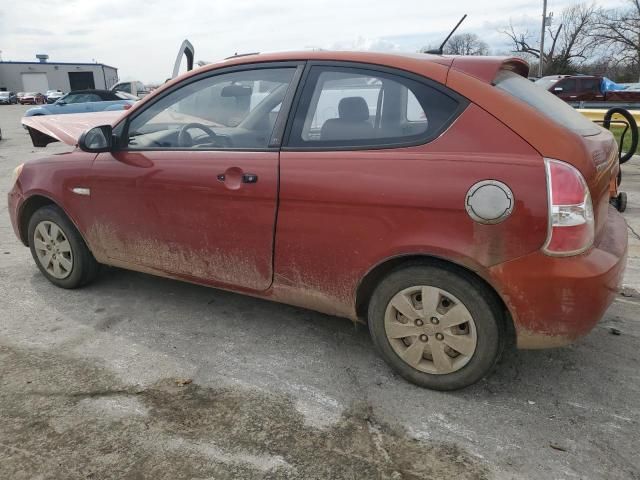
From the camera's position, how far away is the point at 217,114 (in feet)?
10.6

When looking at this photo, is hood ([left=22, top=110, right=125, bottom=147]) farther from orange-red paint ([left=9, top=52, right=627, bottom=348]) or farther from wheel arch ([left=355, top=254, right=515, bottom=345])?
wheel arch ([left=355, top=254, right=515, bottom=345])

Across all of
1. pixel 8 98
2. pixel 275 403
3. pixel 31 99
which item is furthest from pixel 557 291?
pixel 8 98

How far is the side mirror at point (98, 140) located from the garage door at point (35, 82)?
255ft

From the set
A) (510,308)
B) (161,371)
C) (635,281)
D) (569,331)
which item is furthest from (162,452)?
(635,281)

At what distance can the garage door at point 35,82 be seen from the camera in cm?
7019

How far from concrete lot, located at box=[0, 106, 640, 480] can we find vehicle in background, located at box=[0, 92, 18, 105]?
5612 cm

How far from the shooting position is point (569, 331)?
237 cm

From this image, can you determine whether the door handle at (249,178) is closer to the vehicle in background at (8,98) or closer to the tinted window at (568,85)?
the tinted window at (568,85)

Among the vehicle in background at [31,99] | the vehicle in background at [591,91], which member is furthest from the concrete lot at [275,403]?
the vehicle in background at [31,99]

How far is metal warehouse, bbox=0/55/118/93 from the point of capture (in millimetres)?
70500

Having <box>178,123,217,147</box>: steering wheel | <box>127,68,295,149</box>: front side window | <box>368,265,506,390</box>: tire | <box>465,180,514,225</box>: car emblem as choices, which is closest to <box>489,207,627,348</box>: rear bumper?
<box>368,265,506,390</box>: tire

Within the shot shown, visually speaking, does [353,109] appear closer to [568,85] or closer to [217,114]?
[217,114]

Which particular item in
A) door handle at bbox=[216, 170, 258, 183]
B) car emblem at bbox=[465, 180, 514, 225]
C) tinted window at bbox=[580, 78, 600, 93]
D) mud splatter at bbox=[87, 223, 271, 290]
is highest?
tinted window at bbox=[580, 78, 600, 93]

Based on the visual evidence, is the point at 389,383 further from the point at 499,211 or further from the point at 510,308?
the point at 499,211
